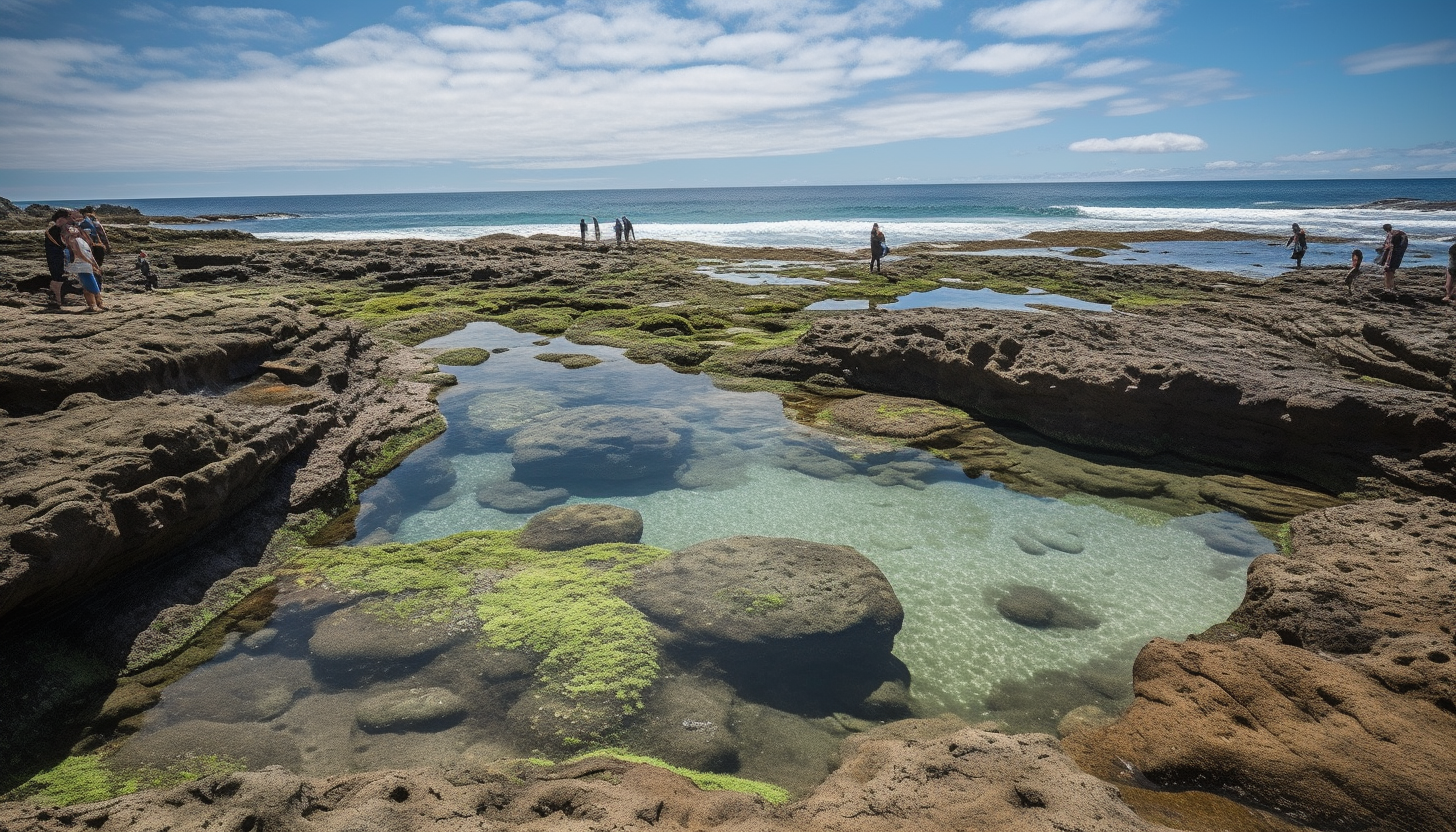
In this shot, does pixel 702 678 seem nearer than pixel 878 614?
Yes

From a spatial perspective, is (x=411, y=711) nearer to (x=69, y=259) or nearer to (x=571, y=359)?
(x=69, y=259)

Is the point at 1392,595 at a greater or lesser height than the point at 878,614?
greater

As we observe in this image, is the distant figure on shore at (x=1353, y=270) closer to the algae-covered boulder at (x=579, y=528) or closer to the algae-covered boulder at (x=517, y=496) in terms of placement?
the algae-covered boulder at (x=579, y=528)

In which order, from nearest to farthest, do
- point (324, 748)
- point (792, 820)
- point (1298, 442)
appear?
point (792, 820) → point (324, 748) → point (1298, 442)

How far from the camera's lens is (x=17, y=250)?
36.5m

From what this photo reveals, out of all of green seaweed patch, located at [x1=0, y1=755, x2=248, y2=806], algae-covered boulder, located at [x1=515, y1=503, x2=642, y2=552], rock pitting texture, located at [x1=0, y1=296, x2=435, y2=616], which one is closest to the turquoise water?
algae-covered boulder, located at [x1=515, y1=503, x2=642, y2=552]

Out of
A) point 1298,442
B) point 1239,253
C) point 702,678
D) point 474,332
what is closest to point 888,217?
point 1239,253

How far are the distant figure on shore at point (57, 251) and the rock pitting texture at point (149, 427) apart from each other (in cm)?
94

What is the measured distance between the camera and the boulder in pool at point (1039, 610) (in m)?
8.11

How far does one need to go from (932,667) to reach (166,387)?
39.5ft

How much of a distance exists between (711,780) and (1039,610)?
4881 millimetres

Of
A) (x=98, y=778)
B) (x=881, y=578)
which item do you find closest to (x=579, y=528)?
(x=881, y=578)

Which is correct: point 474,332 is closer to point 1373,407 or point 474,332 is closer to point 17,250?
point 1373,407

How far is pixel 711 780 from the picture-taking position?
18.3 feet
